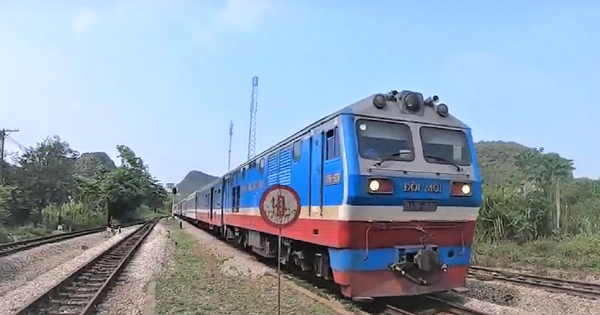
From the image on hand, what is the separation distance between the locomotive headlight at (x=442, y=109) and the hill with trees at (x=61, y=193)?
32925 millimetres

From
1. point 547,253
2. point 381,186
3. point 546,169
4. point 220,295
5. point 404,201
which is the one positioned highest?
point 546,169

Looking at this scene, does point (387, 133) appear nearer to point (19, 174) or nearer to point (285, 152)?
point (285, 152)

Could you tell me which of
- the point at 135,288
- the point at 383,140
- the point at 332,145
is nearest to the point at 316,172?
the point at 332,145

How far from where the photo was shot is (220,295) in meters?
10.3

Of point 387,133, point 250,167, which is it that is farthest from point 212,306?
point 250,167

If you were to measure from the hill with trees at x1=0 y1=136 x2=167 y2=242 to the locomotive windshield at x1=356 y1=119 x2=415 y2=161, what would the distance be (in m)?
32.7

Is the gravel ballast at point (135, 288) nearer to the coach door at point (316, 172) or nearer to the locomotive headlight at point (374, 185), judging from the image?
the coach door at point (316, 172)

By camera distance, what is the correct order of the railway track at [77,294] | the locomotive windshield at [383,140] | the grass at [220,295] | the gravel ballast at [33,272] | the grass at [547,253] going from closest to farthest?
the locomotive windshield at [383,140]
the grass at [220,295]
the railway track at [77,294]
the gravel ballast at [33,272]
the grass at [547,253]

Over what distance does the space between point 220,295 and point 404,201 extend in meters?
4.10

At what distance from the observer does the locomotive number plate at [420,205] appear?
8.56m

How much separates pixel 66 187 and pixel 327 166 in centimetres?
5209

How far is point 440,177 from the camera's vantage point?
8.86m

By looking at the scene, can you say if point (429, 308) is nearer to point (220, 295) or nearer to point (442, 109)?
point (442, 109)

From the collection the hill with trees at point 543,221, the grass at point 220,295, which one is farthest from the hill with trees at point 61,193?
the hill with trees at point 543,221
